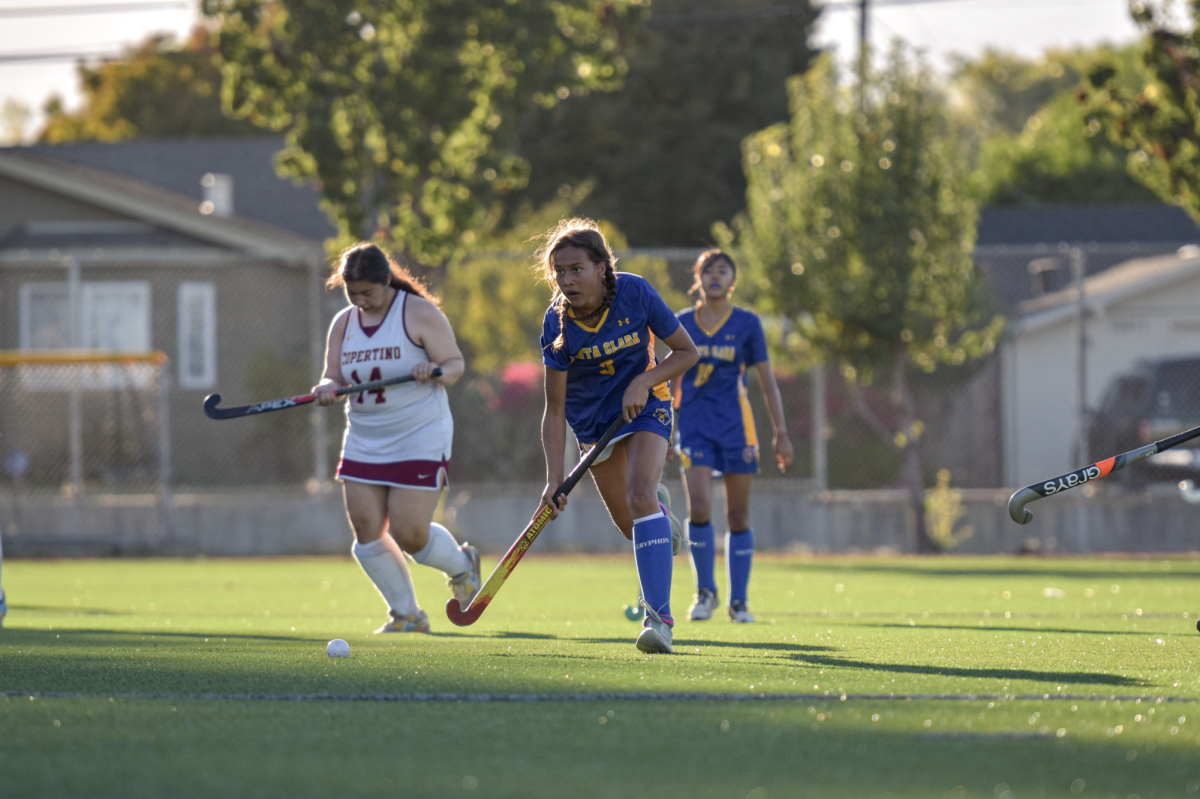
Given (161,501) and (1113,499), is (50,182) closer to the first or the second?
(161,501)

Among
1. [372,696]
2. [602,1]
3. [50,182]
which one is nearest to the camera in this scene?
[372,696]

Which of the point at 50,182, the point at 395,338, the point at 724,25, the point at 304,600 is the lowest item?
the point at 304,600

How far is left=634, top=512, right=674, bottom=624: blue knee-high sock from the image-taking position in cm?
603

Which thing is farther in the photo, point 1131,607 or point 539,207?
point 539,207

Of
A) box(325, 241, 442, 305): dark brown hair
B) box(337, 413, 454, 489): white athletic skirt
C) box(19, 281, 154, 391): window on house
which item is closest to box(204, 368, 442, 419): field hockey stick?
box(337, 413, 454, 489): white athletic skirt

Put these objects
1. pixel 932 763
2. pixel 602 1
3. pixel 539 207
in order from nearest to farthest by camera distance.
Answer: pixel 932 763 < pixel 602 1 < pixel 539 207

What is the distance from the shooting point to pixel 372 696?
4672 mm

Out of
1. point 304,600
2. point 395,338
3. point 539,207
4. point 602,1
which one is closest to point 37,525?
point 304,600

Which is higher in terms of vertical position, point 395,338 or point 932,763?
point 395,338

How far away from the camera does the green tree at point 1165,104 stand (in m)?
14.6

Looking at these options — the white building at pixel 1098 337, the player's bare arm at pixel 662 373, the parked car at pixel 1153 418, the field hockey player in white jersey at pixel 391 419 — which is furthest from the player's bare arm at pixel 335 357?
the white building at pixel 1098 337

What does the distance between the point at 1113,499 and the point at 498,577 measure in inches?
405

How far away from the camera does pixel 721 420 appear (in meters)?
8.53

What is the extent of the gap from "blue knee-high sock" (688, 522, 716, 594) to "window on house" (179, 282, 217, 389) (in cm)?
1527
